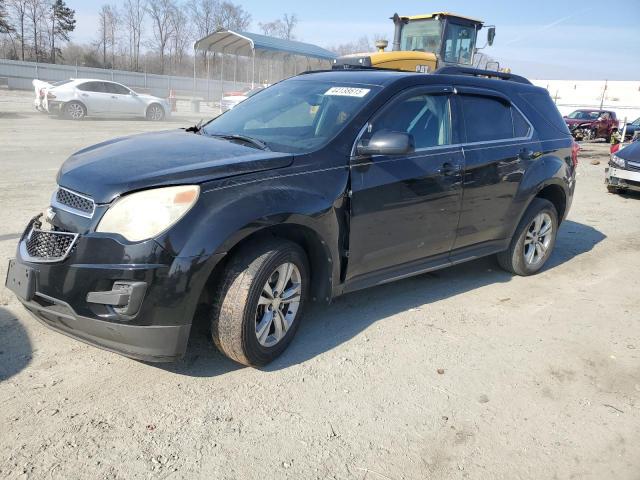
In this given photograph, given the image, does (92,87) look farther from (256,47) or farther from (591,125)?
(591,125)

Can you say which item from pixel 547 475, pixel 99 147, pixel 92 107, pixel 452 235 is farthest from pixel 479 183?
pixel 92 107

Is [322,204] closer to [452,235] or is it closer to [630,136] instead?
[452,235]

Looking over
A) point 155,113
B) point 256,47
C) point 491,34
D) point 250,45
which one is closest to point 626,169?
point 491,34

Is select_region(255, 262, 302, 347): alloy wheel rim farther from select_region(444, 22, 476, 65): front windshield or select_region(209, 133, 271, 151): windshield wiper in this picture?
select_region(444, 22, 476, 65): front windshield

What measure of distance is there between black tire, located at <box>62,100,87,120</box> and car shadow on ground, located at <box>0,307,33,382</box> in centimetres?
1690

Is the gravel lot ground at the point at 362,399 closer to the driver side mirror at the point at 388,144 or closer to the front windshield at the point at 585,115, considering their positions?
the driver side mirror at the point at 388,144

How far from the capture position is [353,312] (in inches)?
168

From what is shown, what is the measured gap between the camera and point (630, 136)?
24.2 metres

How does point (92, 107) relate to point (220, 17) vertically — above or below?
below

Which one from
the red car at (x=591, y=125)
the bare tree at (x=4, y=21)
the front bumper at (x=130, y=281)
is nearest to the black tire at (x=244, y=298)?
the front bumper at (x=130, y=281)

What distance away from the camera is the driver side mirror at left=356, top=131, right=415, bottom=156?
137 inches

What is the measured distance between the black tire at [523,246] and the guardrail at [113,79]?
2958 cm

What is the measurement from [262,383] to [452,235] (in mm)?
2110

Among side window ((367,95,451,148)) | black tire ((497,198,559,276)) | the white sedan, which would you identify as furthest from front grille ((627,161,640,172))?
the white sedan
